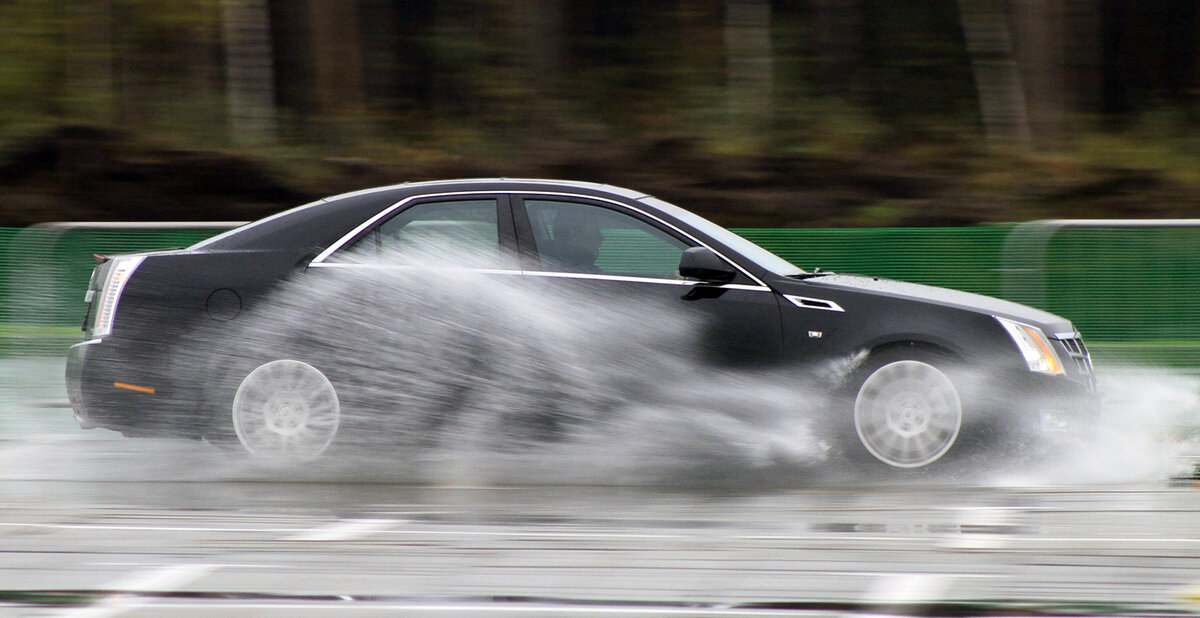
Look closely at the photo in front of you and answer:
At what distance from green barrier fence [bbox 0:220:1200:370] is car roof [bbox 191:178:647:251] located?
4433 millimetres

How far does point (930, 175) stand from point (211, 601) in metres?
14.7

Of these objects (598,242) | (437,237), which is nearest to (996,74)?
(598,242)

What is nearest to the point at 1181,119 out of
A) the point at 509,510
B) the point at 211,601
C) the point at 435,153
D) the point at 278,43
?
the point at 435,153

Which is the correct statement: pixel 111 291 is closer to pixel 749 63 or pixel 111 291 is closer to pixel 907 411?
pixel 907 411

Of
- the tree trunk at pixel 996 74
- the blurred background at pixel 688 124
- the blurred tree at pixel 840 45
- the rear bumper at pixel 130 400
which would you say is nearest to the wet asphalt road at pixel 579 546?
the rear bumper at pixel 130 400

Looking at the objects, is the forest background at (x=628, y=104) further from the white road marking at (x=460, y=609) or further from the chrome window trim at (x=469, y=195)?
the white road marking at (x=460, y=609)

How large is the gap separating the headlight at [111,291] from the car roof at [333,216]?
1.09 ft

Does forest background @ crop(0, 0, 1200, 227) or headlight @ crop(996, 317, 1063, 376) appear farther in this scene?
forest background @ crop(0, 0, 1200, 227)

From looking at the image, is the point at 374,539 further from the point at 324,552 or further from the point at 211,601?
the point at 211,601

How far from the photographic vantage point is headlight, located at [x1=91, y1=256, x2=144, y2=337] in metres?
7.16

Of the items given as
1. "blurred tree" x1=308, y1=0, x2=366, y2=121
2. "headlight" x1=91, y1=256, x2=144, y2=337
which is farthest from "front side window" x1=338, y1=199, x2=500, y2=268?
"blurred tree" x1=308, y1=0, x2=366, y2=121

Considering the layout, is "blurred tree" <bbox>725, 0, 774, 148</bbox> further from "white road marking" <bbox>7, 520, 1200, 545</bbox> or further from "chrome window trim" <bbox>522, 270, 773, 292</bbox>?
"white road marking" <bbox>7, 520, 1200, 545</bbox>

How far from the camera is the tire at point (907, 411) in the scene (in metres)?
6.82

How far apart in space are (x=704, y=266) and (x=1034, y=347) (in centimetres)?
163
